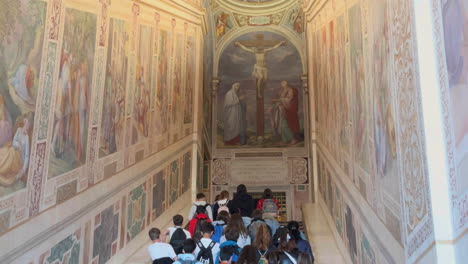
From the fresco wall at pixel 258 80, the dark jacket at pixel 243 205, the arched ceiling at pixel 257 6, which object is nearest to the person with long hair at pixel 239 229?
the dark jacket at pixel 243 205

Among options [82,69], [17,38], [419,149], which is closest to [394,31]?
[419,149]

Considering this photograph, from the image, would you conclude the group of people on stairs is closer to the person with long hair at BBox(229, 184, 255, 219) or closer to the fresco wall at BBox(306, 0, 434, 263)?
the fresco wall at BBox(306, 0, 434, 263)

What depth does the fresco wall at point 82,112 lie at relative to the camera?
3652mm

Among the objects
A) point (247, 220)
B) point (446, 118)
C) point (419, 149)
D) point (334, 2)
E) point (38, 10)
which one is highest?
point (334, 2)

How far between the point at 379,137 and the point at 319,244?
12.0ft

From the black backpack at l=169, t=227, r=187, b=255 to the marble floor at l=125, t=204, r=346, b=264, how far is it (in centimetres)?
124

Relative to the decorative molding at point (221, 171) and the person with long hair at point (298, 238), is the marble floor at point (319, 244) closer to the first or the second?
the person with long hair at point (298, 238)

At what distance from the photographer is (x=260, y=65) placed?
58.3 feet

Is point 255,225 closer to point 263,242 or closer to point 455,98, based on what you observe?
point 263,242

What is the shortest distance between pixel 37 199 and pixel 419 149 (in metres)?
3.68

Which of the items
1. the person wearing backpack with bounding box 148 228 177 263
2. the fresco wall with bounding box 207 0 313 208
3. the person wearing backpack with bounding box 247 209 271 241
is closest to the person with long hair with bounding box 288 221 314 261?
the person wearing backpack with bounding box 247 209 271 241

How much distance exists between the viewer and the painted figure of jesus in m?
17.6

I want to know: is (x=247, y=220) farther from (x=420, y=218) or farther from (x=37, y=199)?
(x=420, y=218)

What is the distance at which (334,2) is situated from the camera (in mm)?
7676
